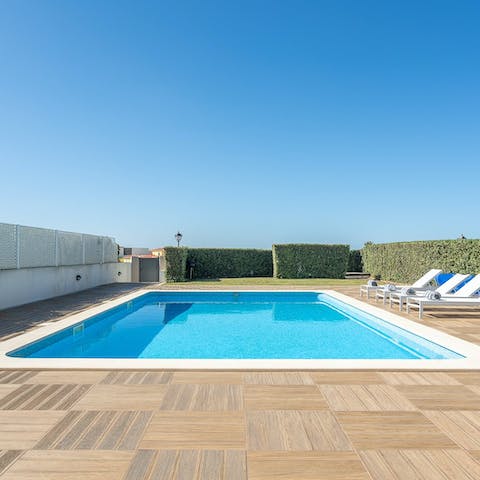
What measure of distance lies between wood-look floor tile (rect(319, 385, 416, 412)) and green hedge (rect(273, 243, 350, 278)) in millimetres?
16835

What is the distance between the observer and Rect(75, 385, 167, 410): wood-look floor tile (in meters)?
3.36

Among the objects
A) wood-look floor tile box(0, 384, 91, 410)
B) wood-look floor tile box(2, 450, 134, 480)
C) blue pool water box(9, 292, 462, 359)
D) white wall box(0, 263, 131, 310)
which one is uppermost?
white wall box(0, 263, 131, 310)

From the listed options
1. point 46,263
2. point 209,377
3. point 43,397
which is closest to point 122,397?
point 43,397

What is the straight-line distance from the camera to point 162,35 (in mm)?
14703

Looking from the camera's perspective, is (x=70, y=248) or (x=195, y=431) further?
(x=70, y=248)

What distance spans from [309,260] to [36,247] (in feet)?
48.6

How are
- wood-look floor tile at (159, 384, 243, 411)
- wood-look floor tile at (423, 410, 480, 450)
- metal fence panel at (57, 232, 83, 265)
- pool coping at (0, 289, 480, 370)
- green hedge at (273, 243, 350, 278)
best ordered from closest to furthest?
wood-look floor tile at (423, 410, 480, 450) < wood-look floor tile at (159, 384, 243, 411) < pool coping at (0, 289, 480, 370) < metal fence panel at (57, 232, 83, 265) < green hedge at (273, 243, 350, 278)

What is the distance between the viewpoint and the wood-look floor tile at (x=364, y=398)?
3377 mm

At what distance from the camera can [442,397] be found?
3.65 m

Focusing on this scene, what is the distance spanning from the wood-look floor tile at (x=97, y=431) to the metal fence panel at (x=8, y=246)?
26.7 feet

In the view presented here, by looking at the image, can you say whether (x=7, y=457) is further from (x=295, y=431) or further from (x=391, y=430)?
(x=391, y=430)

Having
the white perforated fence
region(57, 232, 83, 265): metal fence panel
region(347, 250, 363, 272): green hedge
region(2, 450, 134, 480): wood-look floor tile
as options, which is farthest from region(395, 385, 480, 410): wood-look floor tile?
region(347, 250, 363, 272): green hedge

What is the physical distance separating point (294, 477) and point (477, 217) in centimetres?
1805

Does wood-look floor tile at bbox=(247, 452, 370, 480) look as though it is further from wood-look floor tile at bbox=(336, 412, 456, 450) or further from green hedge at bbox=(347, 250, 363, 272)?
green hedge at bbox=(347, 250, 363, 272)
